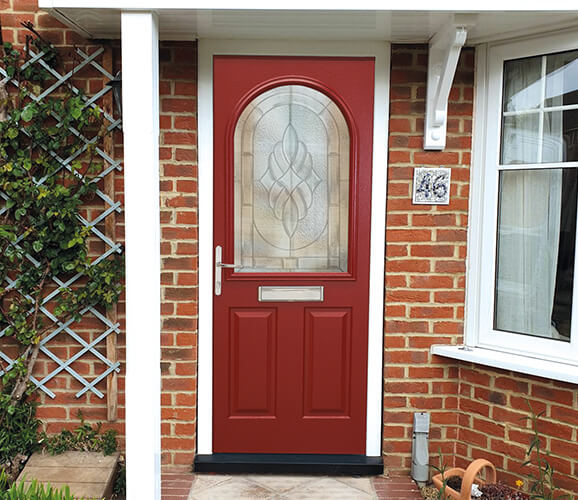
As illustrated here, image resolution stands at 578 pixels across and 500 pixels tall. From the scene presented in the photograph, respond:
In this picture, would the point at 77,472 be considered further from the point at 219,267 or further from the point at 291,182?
the point at 291,182

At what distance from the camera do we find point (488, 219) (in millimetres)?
2979

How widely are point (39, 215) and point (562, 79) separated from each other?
269cm

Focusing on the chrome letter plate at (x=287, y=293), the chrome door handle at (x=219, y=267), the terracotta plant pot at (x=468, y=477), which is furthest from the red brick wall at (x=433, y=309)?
the chrome door handle at (x=219, y=267)

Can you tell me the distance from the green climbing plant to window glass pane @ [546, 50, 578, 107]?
2241 millimetres

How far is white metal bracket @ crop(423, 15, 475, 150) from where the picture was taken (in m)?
2.50

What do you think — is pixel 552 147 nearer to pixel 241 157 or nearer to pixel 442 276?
pixel 442 276

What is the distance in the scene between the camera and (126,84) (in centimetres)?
234

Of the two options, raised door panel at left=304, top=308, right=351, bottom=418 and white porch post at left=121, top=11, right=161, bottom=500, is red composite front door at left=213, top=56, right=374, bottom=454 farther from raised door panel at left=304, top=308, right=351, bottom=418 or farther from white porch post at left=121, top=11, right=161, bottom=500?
white porch post at left=121, top=11, right=161, bottom=500

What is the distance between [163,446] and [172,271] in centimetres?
96

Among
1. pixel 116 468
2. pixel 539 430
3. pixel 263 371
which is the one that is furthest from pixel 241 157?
pixel 539 430

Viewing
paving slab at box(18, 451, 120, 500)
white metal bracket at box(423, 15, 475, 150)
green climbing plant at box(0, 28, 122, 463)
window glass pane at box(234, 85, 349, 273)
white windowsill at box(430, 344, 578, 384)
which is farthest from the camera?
window glass pane at box(234, 85, 349, 273)

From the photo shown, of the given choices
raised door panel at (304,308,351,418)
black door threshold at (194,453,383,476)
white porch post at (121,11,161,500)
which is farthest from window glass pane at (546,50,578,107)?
black door threshold at (194,453,383,476)

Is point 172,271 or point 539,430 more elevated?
point 172,271

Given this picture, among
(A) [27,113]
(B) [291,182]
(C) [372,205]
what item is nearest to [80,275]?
(A) [27,113]
